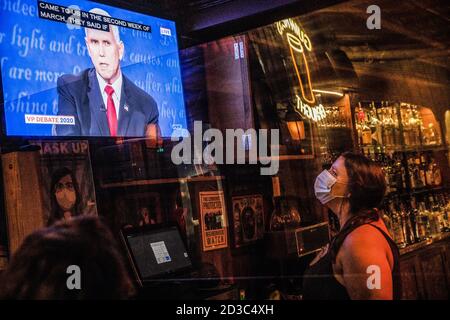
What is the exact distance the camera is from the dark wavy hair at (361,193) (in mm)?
2168

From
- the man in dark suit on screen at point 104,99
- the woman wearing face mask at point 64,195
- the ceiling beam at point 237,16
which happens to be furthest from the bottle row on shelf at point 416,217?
the woman wearing face mask at point 64,195

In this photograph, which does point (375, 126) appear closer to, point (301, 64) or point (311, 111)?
point (311, 111)

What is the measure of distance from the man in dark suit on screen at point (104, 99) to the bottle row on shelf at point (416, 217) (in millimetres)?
2442

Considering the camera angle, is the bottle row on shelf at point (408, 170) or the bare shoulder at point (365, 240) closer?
the bare shoulder at point (365, 240)

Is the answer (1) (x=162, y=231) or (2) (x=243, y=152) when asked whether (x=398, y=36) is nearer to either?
Result: (2) (x=243, y=152)

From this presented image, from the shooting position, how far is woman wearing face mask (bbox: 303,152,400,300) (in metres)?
2.07

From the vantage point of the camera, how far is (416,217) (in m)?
4.41

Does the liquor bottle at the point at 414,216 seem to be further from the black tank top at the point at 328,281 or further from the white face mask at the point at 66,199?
the white face mask at the point at 66,199

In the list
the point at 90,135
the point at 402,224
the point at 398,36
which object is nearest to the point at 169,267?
the point at 90,135

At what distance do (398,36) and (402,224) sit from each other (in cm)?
152

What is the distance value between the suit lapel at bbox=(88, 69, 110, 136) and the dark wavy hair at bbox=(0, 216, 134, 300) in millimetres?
742

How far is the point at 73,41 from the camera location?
7.41ft
